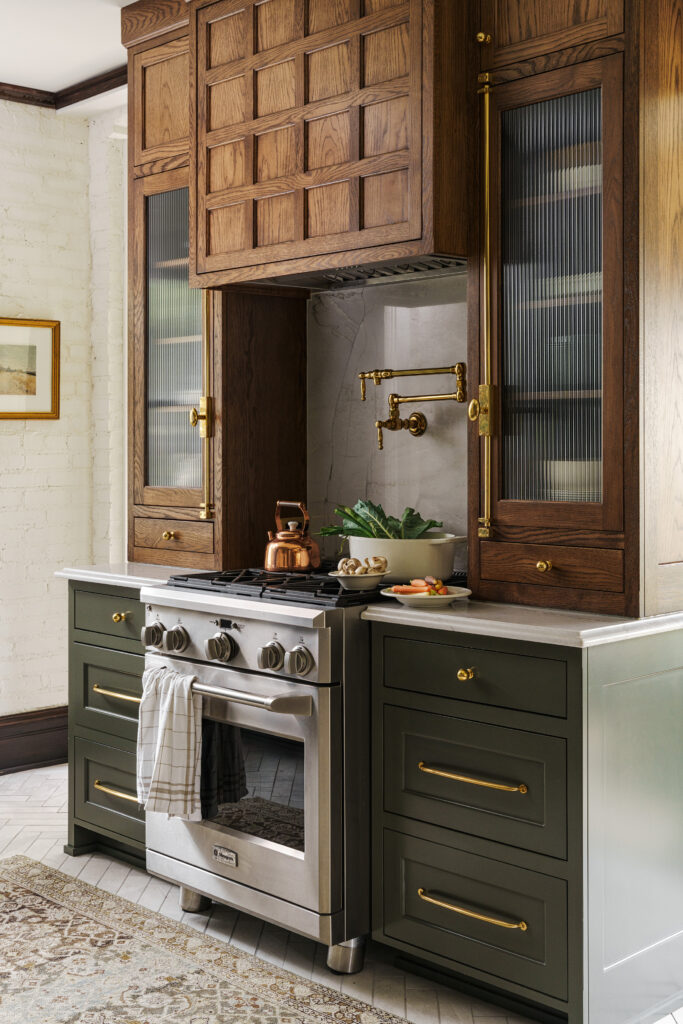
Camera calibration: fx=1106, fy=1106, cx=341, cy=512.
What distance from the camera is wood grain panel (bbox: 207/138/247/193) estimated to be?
336cm

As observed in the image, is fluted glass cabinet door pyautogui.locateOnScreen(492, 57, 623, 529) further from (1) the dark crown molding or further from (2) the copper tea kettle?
(1) the dark crown molding

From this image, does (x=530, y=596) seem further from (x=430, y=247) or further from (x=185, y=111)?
(x=185, y=111)

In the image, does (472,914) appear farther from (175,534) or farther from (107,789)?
(175,534)

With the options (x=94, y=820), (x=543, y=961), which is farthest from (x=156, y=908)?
(x=543, y=961)

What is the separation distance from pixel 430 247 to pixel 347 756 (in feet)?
4.27

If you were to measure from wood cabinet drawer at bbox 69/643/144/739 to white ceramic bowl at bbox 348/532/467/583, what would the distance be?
0.93 metres

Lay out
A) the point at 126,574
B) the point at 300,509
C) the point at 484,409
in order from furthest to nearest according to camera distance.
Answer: the point at 300,509
the point at 126,574
the point at 484,409

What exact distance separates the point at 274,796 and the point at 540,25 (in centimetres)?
208

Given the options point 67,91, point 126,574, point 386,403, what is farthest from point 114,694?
point 67,91

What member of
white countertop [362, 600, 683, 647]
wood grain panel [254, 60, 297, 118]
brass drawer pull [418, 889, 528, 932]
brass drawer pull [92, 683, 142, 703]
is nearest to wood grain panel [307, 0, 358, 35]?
wood grain panel [254, 60, 297, 118]

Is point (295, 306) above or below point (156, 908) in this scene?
above

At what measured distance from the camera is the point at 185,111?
369 cm

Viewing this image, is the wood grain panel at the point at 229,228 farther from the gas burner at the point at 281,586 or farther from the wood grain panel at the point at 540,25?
the gas burner at the point at 281,586

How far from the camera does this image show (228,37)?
3.41 meters
